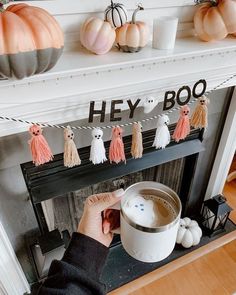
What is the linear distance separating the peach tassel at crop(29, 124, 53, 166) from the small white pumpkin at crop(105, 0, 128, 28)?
351 millimetres

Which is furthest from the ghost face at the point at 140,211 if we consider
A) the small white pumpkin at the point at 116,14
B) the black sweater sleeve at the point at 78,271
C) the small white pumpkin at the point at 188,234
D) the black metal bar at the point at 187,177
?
the small white pumpkin at the point at 188,234

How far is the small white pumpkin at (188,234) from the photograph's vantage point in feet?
4.45

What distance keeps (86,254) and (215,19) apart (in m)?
0.75

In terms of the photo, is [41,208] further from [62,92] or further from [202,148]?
[202,148]

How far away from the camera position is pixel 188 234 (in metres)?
1.36

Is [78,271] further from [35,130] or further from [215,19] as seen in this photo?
[215,19]

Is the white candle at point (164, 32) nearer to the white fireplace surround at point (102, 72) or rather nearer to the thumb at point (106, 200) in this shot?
the white fireplace surround at point (102, 72)

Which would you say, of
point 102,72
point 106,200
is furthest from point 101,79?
point 106,200

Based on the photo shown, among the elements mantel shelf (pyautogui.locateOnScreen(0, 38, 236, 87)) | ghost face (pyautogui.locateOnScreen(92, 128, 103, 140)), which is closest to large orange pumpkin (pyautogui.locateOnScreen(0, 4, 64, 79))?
mantel shelf (pyautogui.locateOnScreen(0, 38, 236, 87))

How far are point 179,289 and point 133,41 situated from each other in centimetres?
116

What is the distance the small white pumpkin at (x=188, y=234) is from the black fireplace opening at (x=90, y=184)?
12 centimetres

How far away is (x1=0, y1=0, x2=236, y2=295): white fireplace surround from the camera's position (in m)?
A: 0.66

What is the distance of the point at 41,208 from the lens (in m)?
1.06

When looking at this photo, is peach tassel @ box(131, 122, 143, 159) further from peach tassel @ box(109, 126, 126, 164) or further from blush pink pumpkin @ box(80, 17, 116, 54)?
blush pink pumpkin @ box(80, 17, 116, 54)
